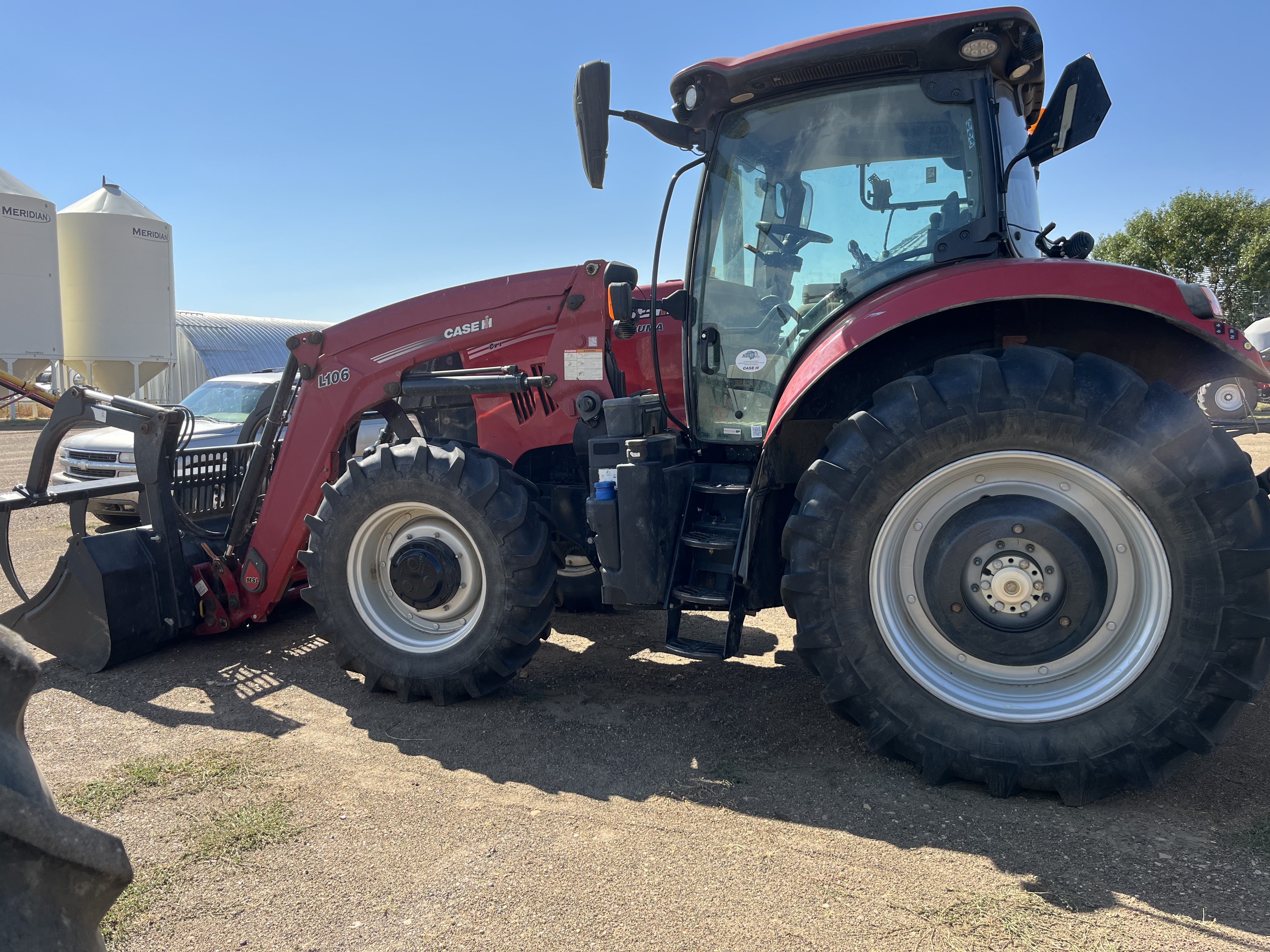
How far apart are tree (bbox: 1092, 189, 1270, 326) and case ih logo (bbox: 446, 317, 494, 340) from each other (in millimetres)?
26138

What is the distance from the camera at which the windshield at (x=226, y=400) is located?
9680 mm

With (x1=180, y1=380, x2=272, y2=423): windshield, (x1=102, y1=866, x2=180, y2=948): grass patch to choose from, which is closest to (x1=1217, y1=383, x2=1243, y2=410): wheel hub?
(x1=102, y1=866, x2=180, y2=948): grass patch

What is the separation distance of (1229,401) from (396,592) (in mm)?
7231

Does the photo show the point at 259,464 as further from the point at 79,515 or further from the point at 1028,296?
the point at 1028,296

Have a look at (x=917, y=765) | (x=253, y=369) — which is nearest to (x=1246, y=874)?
(x=917, y=765)

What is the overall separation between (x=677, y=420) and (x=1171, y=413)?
78.5 inches

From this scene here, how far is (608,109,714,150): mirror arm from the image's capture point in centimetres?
365

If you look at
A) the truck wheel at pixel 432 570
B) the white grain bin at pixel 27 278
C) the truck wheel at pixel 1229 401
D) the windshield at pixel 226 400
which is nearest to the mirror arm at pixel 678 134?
the truck wheel at pixel 432 570

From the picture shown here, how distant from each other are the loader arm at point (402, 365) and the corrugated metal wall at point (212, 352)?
24.8 metres

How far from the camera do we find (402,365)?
4520mm

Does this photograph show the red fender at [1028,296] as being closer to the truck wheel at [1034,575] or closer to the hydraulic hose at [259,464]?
the truck wheel at [1034,575]

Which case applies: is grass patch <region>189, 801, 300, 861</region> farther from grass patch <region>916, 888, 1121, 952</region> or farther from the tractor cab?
the tractor cab

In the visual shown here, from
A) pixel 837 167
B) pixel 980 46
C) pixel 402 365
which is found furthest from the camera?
pixel 402 365

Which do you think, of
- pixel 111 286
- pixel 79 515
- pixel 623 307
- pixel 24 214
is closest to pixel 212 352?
pixel 111 286
